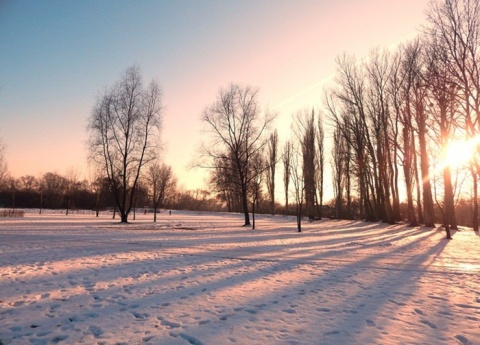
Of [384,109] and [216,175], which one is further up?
[384,109]

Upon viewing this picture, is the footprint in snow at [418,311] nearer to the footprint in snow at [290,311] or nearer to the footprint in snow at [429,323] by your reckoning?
the footprint in snow at [429,323]

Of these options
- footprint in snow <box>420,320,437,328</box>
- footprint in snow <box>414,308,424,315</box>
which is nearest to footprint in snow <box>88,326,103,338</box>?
footprint in snow <box>420,320,437,328</box>

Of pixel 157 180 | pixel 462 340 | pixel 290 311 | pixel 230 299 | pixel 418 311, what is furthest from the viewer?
pixel 157 180

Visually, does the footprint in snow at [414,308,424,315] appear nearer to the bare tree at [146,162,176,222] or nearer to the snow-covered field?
the snow-covered field

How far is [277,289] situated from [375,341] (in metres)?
2.79

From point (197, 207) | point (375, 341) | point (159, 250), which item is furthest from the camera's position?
point (197, 207)

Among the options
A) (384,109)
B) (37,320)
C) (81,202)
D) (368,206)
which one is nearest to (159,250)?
(37,320)

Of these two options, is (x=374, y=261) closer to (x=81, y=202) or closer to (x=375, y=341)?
(x=375, y=341)

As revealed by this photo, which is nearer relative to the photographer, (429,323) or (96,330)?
(96,330)

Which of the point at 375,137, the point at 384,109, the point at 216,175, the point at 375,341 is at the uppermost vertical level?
the point at 384,109

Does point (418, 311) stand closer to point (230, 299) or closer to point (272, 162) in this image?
point (230, 299)

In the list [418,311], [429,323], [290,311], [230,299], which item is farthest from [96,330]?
[418,311]

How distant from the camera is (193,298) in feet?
19.8

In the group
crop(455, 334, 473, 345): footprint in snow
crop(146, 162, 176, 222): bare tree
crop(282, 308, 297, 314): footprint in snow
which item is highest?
crop(146, 162, 176, 222): bare tree
